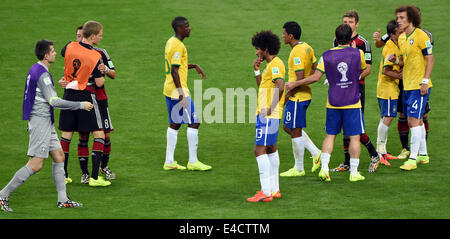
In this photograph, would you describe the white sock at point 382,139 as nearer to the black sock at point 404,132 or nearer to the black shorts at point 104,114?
the black sock at point 404,132

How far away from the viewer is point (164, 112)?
609 inches

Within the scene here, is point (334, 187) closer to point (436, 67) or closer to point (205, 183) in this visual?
point (205, 183)

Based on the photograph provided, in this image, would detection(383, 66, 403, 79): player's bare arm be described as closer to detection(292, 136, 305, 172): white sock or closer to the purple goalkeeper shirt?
the purple goalkeeper shirt

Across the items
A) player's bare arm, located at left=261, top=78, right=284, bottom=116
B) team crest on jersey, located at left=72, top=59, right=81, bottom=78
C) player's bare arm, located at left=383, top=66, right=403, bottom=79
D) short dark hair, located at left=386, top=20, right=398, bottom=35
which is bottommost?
player's bare arm, located at left=261, top=78, right=284, bottom=116

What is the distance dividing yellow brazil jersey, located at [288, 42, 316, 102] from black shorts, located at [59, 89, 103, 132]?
3005 mm

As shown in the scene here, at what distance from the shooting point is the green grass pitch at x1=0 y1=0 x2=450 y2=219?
9250 millimetres

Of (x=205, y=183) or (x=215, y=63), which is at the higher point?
(x=215, y=63)

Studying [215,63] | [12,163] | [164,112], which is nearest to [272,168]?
[12,163]

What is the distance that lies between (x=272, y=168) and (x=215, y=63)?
896cm

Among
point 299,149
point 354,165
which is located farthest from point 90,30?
point 354,165

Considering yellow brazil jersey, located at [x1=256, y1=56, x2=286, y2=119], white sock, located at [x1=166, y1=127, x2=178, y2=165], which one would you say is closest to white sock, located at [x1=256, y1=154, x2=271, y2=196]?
yellow brazil jersey, located at [x1=256, y1=56, x2=286, y2=119]

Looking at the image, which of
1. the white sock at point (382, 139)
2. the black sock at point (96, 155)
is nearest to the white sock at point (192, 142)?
the black sock at point (96, 155)

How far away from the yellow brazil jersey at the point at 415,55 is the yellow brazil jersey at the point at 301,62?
166 cm

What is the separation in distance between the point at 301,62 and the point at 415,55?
1.97 meters
